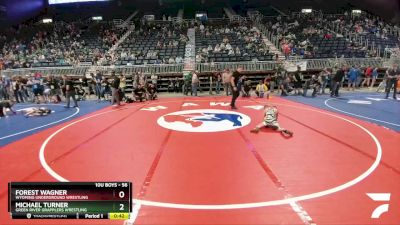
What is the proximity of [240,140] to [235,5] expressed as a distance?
26576 millimetres

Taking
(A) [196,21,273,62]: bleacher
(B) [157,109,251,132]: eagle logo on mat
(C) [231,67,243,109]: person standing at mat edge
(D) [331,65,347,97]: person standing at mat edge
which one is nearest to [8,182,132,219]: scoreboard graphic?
(B) [157,109,251,132]: eagle logo on mat

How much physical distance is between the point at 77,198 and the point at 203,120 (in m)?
6.06

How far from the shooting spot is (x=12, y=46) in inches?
833

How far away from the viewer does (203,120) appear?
327 inches

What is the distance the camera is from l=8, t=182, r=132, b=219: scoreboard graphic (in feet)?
7.64

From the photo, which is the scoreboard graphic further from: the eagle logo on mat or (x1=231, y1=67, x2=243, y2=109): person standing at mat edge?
(x1=231, y1=67, x2=243, y2=109): person standing at mat edge

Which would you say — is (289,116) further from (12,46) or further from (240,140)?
(12,46)

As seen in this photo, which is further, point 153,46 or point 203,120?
point 153,46

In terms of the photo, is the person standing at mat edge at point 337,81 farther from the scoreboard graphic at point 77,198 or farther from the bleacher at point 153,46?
the scoreboard graphic at point 77,198

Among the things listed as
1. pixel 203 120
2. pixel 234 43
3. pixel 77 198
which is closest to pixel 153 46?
pixel 234 43

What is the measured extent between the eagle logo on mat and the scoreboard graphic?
4.85 metres

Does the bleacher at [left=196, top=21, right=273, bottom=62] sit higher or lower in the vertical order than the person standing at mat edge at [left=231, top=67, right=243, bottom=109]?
higher

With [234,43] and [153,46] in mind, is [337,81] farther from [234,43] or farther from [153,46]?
[153,46]

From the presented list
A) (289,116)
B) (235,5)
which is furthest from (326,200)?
(235,5)
